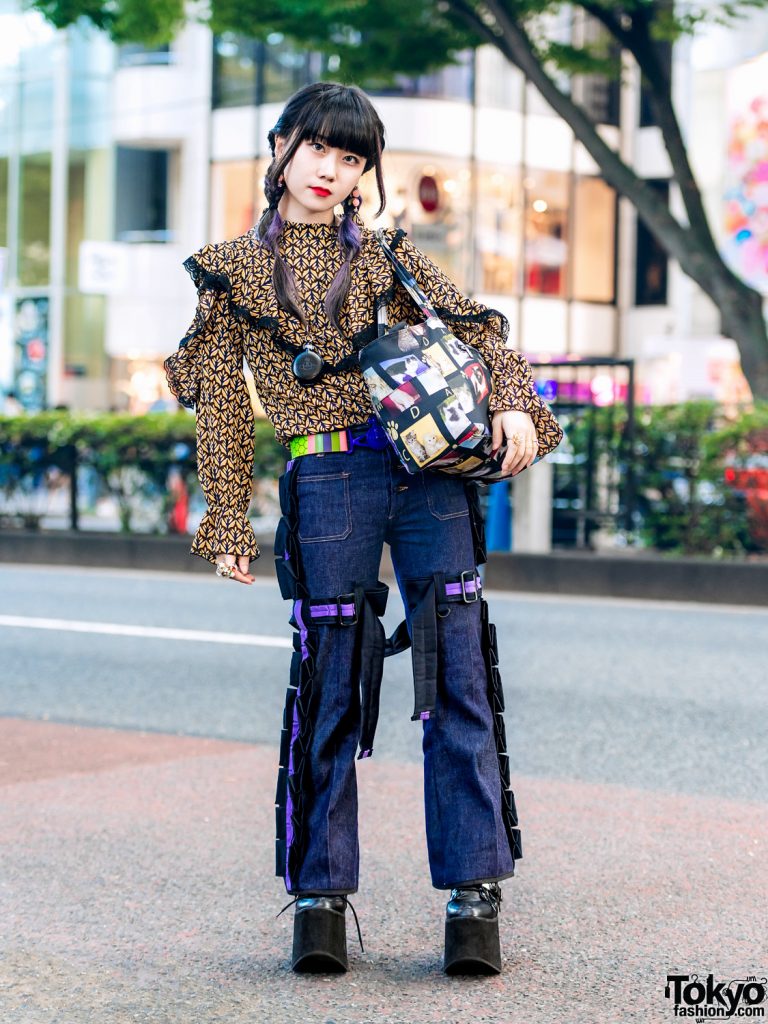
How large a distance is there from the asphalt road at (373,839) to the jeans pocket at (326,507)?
90cm

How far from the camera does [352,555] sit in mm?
3178

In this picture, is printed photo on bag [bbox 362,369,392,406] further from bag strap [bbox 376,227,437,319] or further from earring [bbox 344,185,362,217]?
earring [bbox 344,185,362,217]

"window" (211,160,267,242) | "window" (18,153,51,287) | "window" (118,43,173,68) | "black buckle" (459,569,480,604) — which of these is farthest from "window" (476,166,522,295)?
"black buckle" (459,569,480,604)

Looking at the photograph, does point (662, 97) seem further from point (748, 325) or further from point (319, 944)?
point (319, 944)

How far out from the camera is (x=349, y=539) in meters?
3.17

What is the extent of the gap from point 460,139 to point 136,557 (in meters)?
18.2

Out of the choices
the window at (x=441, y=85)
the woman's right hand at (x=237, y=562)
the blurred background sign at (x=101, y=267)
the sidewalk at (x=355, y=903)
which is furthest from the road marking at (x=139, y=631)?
the window at (x=441, y=85)

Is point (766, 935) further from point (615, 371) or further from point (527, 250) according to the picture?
point (527, 250)

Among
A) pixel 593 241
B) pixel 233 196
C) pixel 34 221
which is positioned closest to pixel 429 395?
pixel 233 196

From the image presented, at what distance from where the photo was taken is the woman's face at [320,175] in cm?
321

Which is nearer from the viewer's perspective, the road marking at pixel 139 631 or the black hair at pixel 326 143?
the black hair at pixel 326 143

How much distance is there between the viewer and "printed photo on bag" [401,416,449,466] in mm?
2996

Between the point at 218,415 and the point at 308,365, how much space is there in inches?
10.5

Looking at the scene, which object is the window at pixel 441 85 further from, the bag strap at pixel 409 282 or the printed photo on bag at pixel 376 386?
the printed photo on bag at pixel 376 386
